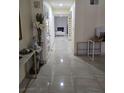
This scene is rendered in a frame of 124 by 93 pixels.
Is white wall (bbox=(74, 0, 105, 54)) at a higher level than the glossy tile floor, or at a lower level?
higher

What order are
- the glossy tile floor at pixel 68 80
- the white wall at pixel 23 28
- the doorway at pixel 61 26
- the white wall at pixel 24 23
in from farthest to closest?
the doorway at pixel 61 26, the white wall at pixel 24 23, the white wall at pixel 23 28, the glossy tile floor at pixel 68 80

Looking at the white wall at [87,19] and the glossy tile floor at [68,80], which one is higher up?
the white wall at [87,19]

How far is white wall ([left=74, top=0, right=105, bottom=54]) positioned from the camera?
8.17 metres

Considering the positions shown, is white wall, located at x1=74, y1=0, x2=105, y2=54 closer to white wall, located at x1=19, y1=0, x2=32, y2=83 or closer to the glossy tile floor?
the glossy tile floor

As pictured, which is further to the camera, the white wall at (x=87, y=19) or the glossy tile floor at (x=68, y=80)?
the white wall at (x=87, y=19)

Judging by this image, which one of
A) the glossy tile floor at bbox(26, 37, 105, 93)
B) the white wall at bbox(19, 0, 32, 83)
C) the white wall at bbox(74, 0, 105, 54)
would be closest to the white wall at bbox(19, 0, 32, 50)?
the white wall at bbox(19, 0, 32, 83)

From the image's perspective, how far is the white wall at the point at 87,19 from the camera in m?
8.17

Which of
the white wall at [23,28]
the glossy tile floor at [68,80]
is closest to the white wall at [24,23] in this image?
the white wall at [23,28]

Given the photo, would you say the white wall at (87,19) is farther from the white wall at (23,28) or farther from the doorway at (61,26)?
the doorway at (61,26)

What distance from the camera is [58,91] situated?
4.00m
